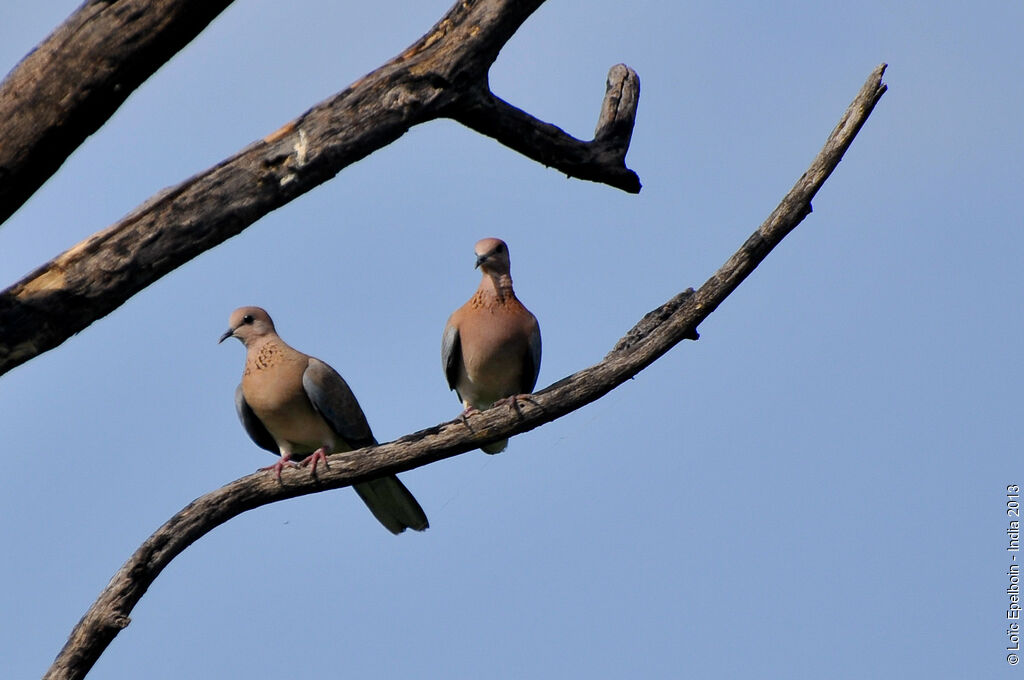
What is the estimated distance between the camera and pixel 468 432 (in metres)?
4.85

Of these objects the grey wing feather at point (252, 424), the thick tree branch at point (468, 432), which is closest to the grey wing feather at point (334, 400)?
the grey wing feather at point (252, 424)

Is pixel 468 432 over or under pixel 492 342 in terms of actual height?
under

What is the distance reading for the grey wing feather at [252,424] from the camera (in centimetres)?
654

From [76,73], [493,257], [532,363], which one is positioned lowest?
[76,73]

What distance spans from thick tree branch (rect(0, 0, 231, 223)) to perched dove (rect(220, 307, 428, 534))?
2.64 m

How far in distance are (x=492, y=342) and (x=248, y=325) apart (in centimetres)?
146

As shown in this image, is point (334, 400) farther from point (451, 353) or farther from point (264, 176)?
point (264, 176)

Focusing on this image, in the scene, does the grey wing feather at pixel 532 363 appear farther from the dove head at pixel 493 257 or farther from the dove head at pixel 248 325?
the dove head at pixel 248 325

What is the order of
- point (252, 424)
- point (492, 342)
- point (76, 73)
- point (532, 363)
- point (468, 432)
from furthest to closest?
point (252, 424) < point (532, 363) < point (492, 342) < point (468, 432) < point (76, 73)

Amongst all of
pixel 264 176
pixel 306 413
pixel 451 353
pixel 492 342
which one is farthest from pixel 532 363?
pixel 264 176

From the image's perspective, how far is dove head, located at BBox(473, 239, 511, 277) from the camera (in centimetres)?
628

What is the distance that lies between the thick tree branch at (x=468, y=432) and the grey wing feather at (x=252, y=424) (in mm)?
1594

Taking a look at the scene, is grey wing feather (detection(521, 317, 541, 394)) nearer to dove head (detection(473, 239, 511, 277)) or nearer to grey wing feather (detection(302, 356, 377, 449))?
dove head (detection(473, 239, 511, 277))

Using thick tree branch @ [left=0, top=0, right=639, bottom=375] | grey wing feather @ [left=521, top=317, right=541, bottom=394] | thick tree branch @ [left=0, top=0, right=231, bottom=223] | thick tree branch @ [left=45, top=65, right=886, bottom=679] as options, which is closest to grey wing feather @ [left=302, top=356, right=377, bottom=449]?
grey wing feather @ [left=521, top=317, right=541, bottom=394]
